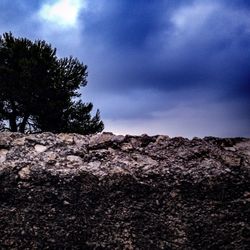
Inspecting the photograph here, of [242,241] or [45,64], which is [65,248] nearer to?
[242,241]

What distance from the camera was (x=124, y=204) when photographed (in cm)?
133

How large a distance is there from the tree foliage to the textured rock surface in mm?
15318

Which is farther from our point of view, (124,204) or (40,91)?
(40,91)

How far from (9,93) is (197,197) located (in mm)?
16851

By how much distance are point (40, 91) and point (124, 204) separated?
16.2 meters

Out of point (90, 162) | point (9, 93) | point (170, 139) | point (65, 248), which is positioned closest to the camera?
point (65, 248)

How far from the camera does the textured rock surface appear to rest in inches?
51.4

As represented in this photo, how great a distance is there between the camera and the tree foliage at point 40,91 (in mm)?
16719

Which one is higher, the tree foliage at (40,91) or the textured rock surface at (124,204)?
the tree foliage at (40,91)

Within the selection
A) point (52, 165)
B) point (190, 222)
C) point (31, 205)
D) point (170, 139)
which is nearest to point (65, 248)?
point (31, 205)

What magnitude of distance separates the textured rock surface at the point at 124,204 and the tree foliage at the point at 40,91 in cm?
1532

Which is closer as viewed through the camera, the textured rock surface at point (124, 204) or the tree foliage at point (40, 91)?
the textured rock surface at point (124, 204)

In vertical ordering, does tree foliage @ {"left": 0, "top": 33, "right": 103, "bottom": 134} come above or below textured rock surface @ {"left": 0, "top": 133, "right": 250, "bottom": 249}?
above

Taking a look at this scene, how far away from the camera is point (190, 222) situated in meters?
1.31
